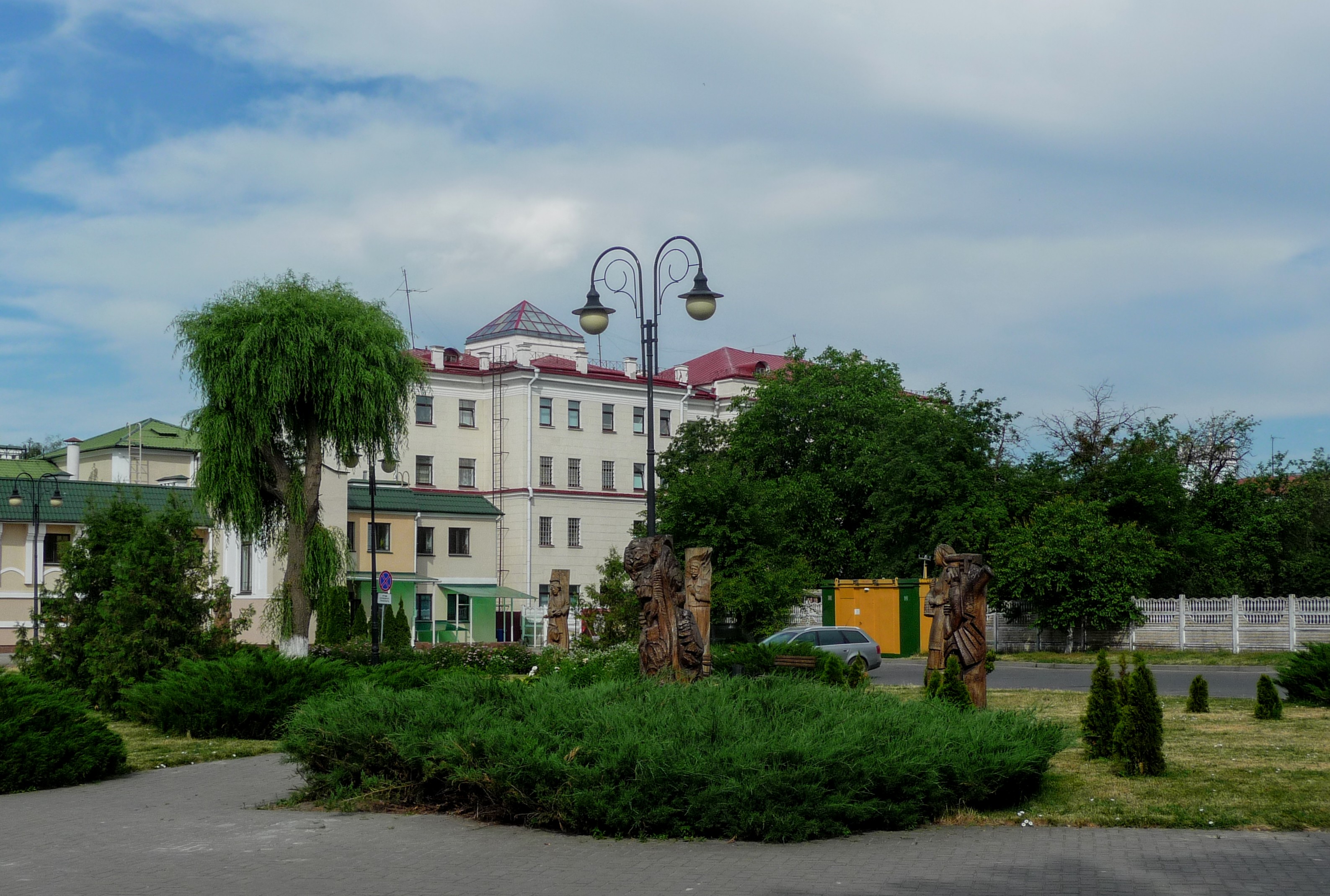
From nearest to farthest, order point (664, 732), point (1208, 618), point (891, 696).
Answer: point (664, 732), point (891, 696), point (1208, 618)

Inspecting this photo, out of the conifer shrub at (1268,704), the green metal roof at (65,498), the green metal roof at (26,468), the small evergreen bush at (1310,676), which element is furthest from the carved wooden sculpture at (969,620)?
the green metal roof at (26,468)

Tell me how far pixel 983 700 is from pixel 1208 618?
87.8 feet

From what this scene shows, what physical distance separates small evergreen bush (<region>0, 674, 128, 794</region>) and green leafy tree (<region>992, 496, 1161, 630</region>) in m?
32.0

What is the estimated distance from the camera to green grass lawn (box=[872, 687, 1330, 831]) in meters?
10.1

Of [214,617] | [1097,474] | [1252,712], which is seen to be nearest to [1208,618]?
[1097,474]

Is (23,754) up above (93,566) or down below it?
below

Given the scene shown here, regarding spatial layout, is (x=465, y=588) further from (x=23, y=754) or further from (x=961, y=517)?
(x=23, y=754)

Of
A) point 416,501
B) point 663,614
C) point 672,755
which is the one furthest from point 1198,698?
point 416,501

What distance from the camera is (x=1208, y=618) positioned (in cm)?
3959

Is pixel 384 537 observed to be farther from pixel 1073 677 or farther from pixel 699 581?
pixel 699 581

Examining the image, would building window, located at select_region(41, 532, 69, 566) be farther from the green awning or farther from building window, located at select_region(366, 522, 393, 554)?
the green awning

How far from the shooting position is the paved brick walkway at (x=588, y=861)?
806 centimetres

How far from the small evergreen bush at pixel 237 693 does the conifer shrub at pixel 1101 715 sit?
9342 millimetres

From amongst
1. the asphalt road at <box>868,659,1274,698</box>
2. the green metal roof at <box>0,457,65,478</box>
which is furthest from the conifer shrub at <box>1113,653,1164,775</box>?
the green metal roof at <box>0,457,65,478</box>
